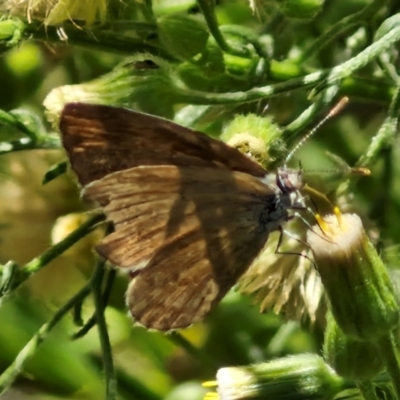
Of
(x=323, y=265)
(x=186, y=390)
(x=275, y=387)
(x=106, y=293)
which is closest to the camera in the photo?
(x=323, y=265)

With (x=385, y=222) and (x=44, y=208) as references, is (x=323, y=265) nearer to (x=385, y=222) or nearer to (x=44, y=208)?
(x=385, y=222)

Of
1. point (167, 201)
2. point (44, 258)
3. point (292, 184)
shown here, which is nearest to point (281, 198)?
point (292, 184)

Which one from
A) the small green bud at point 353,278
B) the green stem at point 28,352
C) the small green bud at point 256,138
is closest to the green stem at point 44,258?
the green stem at point 28,352

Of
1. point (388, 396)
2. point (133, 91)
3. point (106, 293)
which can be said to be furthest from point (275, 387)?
point (133, 91)

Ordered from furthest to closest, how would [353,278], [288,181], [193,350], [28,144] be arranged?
[193,350]
[28,144]
[288,181]
[353,278]

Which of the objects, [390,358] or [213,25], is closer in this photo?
[390,358]

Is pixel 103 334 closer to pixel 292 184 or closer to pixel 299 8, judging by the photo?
pixel 292 184

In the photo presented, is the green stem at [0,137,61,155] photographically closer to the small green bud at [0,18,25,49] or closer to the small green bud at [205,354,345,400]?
the small green bud at [0,18,25,49]
